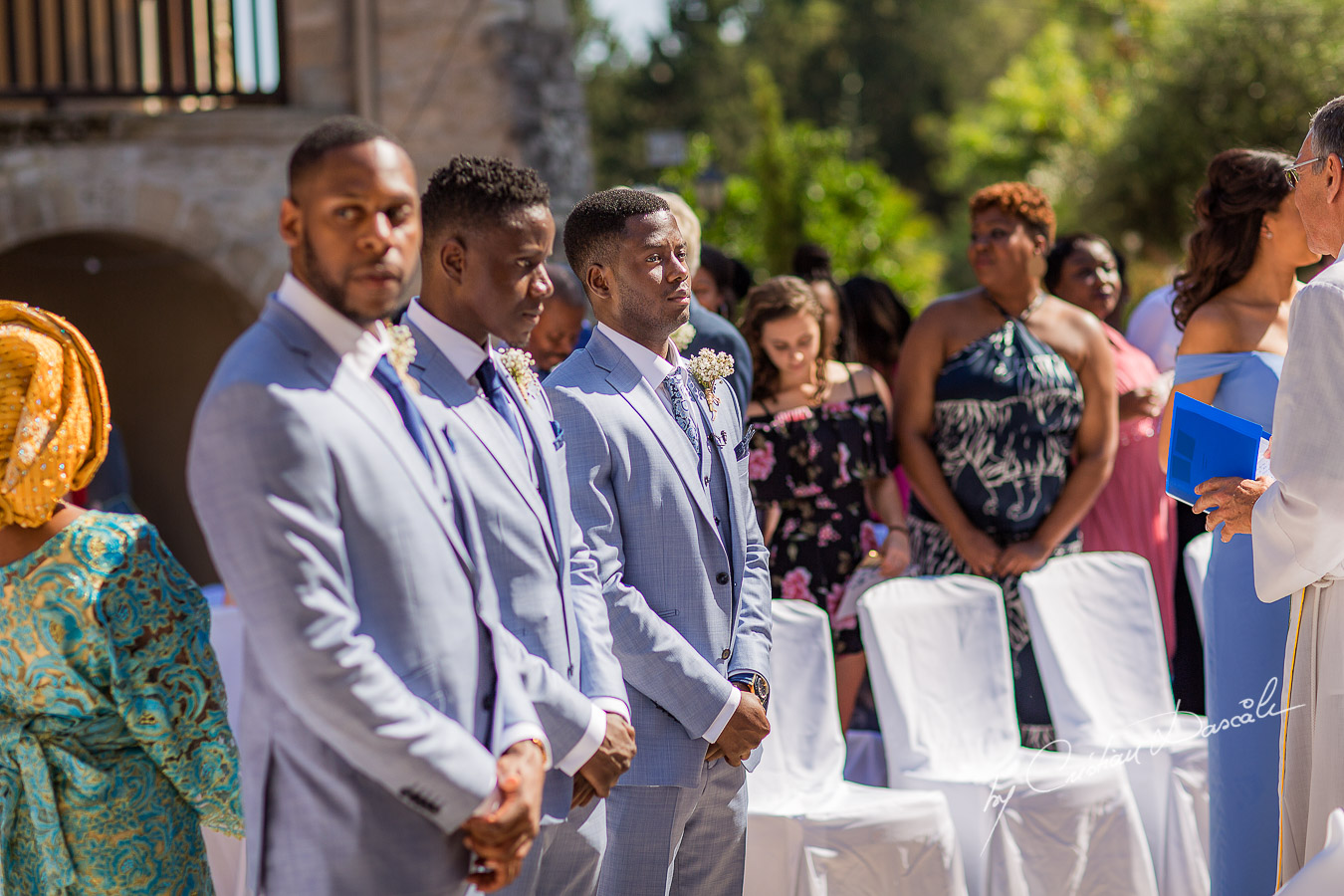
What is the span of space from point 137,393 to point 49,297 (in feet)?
3.20

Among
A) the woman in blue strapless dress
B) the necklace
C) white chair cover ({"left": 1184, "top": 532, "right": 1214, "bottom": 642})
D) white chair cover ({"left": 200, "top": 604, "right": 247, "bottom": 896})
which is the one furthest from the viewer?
the necklace

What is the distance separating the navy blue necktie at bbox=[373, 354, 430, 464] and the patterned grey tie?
946 mm

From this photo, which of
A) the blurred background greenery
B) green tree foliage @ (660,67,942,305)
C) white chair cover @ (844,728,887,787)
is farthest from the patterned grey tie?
green tree foliage @ (660,67,942,305)

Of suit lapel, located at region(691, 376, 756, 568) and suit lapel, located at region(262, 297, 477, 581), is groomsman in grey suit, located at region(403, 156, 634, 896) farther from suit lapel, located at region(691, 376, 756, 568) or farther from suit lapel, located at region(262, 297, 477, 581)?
suit lapel, located at region(691, 376, 756, 568)

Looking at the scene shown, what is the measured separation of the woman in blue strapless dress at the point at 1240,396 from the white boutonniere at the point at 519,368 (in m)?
2.07

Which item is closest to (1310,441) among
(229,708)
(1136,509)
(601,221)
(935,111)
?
(601,221)

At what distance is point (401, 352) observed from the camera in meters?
2.04

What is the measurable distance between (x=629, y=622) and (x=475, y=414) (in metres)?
0.68

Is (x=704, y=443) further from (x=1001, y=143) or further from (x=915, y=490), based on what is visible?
(x=1001, y=143)

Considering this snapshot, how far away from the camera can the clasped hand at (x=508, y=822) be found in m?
1.93

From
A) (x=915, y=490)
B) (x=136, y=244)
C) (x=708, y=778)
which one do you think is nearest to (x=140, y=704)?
(x=708, y=778)

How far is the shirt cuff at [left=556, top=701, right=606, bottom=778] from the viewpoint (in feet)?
7.29

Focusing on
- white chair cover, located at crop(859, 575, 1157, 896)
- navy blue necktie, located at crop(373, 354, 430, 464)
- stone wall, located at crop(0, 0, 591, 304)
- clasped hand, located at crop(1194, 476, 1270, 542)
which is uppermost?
stone wall, located at crop(0, 0, 591, 304)

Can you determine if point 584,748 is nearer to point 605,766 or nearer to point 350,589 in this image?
point 605,766
